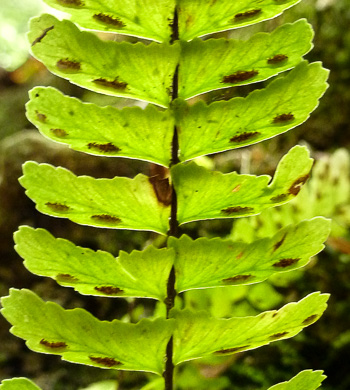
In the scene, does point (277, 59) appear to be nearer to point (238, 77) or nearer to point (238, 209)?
point (238, 77)

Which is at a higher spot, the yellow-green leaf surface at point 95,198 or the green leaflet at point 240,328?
the yellow-green leaf surface at point 95,198

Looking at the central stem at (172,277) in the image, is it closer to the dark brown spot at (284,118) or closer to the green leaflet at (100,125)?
the green leaflet at (100,125)

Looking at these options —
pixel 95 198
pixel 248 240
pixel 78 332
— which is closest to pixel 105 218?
pixel 95 198

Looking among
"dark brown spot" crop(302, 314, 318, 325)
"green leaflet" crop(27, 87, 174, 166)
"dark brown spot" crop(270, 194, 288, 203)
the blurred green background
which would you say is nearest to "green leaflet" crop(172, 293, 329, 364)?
"dark brown spot" crop(302, 314, 318, 325)

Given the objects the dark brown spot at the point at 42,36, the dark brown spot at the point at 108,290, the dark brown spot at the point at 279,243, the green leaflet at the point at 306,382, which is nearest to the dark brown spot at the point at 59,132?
the dark brown spot at the point at 42,36

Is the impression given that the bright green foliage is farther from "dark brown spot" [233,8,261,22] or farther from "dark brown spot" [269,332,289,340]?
"dark brown spot" [233,8,261,22]

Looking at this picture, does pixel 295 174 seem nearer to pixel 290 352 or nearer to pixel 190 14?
pixel 190 14

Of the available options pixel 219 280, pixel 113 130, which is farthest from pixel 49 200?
pixel 219 280
